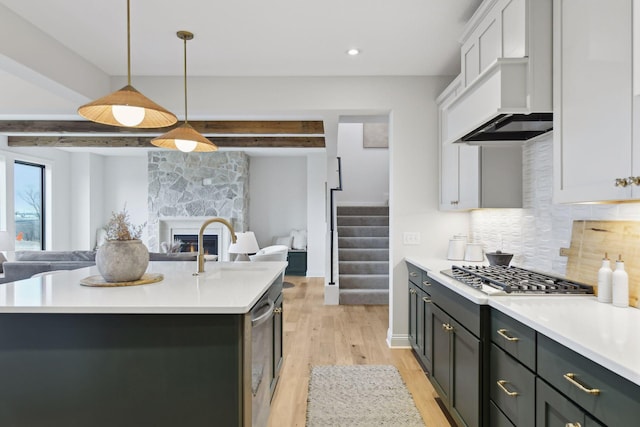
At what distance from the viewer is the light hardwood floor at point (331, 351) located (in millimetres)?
Result: 2654

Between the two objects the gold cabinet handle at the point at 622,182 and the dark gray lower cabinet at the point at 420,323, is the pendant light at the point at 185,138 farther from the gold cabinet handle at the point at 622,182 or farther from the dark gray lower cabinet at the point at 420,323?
the gold cabinet handle at the point at 622,182

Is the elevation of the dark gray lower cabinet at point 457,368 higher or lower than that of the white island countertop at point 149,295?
lower

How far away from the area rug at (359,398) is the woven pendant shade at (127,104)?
1963 mm

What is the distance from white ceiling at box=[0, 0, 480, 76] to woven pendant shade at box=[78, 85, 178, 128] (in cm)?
84

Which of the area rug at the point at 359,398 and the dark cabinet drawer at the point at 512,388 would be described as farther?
the area rug at the point at 359,398

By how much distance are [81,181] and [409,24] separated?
828 cm

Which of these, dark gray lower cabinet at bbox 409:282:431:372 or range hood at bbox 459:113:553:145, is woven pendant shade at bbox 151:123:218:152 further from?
dark gray lower cabinet at bbox 409:282:431:372

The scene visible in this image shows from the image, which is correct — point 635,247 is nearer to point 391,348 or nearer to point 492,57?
point 492,57

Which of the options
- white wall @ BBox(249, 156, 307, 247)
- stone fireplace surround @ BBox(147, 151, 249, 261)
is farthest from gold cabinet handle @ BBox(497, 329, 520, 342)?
white wall @ BBox(249, 156, 307, 247)

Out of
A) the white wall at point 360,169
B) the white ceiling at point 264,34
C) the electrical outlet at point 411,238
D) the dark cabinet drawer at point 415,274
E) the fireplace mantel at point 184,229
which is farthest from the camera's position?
the fireplace mantel at point 184,229

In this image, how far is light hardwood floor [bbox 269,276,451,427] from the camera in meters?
2.65

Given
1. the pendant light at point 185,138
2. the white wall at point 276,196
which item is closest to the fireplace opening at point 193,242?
the white wall at point 276,196

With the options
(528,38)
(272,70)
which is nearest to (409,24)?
(528,38)

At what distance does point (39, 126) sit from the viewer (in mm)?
6137
